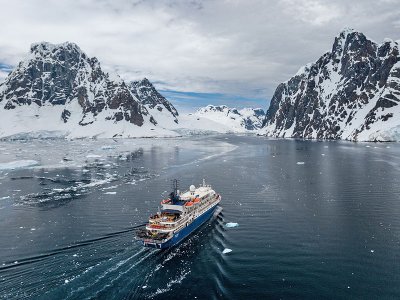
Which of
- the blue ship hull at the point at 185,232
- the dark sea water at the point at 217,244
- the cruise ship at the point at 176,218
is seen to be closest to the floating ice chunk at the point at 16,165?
the dark sea water at the point at 217,244

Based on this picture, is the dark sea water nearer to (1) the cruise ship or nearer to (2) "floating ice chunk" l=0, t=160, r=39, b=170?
(1) the cruise ship

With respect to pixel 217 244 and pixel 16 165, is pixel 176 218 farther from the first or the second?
pixel 16 165

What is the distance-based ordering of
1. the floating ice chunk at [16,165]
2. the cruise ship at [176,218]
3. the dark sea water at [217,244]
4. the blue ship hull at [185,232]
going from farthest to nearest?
the floating ice chunk at [16,165], the cruise ship at [176,218], the blue ship hull at [185,232], the dark sea water at [217,244]

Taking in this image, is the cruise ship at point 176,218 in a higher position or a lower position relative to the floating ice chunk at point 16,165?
lower

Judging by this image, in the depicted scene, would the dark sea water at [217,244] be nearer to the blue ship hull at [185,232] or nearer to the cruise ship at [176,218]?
the blue ship hull at [185,232]

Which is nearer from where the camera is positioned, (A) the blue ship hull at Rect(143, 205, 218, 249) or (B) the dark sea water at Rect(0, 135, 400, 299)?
(B) the dark sea water at Rect(0, 135, 400, 299)

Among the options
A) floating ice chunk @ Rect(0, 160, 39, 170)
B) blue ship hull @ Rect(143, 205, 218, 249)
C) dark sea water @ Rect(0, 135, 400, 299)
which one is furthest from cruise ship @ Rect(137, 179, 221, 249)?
floating ice chunk @ Rect(0, 160, 39, 170)

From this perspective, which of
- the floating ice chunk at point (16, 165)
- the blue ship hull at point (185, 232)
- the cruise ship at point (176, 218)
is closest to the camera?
the blue ship hull at point (185, 232)

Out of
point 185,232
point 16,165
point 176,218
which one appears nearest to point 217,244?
point 185,232

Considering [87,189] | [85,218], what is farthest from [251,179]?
[85,218]
